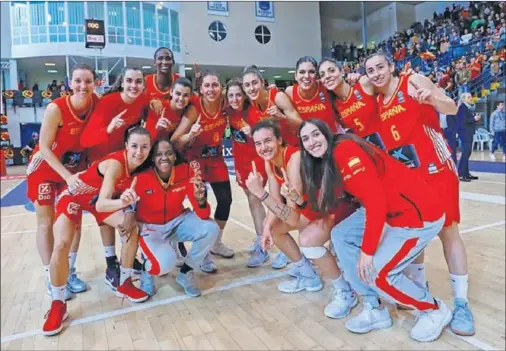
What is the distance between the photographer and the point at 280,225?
2.76 meters

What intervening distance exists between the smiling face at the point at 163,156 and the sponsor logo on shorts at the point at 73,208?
1.91 ft

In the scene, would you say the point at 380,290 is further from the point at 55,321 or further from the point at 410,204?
the point at 55,321

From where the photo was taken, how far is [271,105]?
3.27 meters

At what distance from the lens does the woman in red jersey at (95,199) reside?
2.58m

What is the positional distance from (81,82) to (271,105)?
138cm

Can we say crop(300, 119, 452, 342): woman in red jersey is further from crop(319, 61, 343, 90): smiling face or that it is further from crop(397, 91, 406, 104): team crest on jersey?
crop(319, 61, 343, 90): smiling face

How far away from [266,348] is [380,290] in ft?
2.20

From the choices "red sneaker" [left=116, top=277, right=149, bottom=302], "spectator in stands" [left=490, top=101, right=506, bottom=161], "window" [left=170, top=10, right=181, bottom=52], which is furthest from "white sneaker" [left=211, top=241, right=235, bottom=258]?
"window" [left=170, top=10, right=181, bottom=52]

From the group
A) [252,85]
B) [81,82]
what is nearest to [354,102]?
[252,85]

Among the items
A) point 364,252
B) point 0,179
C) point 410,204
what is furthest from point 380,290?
point 0,179

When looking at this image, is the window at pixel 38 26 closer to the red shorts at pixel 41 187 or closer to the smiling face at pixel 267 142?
the red shorts at pixel 41 187

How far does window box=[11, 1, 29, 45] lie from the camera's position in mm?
17938

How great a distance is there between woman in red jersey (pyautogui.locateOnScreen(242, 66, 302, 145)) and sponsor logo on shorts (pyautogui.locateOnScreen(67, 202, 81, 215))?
149 centimetres

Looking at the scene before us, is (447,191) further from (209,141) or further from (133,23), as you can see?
(133,23)
